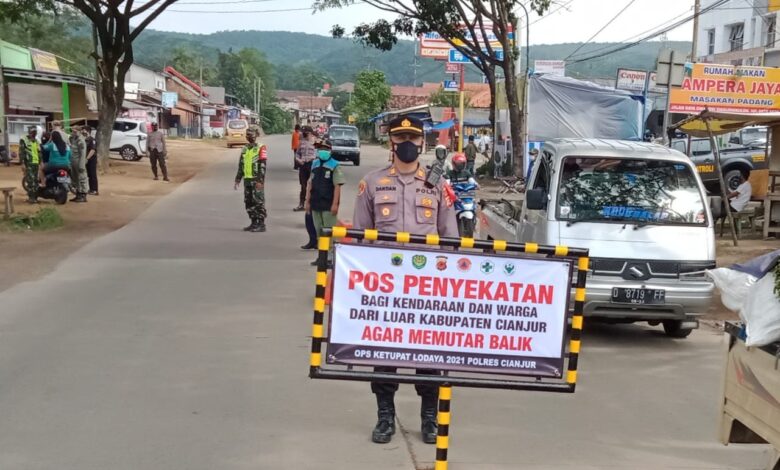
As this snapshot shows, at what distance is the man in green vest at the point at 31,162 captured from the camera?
18.3 metres

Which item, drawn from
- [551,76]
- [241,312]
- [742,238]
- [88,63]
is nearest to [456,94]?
[88,63]

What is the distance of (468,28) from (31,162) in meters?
14.8

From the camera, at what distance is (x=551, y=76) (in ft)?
86.1

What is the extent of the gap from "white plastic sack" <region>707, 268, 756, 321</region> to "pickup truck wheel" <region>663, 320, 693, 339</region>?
13.4 feet

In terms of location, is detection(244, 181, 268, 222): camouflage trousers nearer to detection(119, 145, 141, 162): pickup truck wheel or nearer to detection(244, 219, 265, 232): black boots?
detection(244, 219, 265, 232): black boots

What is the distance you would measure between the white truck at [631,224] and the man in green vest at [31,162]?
13.0m

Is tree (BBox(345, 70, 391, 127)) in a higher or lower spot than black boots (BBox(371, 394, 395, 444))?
higher

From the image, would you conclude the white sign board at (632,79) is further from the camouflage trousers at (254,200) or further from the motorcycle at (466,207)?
the camouflage trousers at (254,200)

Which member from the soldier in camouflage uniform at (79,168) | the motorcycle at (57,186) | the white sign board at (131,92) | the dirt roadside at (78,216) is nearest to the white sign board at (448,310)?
the dirt roadside at (78,216)

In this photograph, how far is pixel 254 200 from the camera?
15094mm

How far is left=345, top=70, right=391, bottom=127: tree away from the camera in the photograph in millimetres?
83125

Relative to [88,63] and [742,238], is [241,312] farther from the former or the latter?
[88,63]

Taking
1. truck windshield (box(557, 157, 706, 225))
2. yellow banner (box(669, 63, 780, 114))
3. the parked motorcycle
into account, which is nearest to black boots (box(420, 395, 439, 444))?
truck windshield (box(557, 157, 706, 225))

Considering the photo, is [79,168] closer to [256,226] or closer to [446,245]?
[256,226]
